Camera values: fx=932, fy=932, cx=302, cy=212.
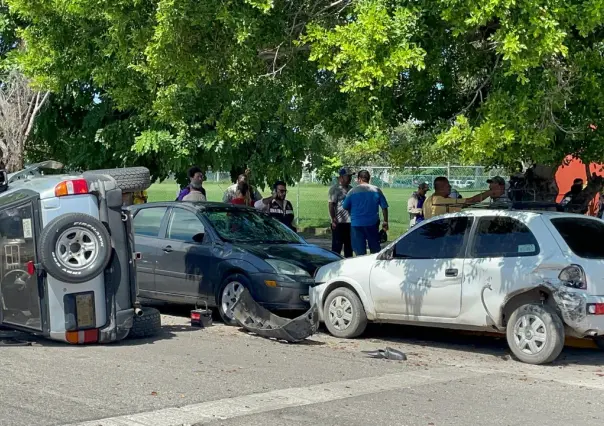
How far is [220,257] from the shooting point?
11.7m

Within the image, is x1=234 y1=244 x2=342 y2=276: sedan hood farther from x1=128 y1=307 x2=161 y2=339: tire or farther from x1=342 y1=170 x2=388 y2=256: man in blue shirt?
x1=342 y1=170 x2=388 y2=256: man in blue shirt

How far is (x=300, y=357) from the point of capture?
9.55 metres

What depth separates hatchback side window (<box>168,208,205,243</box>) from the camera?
12.3m

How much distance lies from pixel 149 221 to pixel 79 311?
11.9 feet

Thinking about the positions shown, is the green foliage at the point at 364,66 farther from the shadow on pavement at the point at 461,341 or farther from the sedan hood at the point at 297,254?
the shadow on pavement at the point at 461,341

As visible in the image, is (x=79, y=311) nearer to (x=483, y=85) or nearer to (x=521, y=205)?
(x=521, y=205)

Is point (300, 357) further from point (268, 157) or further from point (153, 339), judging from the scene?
point (268, 157)

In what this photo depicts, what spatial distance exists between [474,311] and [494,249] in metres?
0.69

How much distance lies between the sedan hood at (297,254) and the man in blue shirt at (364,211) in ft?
8.71

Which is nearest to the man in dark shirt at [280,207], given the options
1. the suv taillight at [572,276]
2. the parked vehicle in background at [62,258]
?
the parked vehicle in background at [62,258]

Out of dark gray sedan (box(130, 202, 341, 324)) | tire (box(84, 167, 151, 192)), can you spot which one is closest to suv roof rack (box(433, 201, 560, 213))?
dark gray sedan (box(130, 202, 341, 324))

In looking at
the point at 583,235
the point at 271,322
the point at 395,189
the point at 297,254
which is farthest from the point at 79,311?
the point at 395,189

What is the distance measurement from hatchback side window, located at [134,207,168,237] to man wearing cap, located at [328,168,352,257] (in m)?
4.27

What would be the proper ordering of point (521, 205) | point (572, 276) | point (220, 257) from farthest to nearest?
point (220, 257)
point (521, 205)
point (572, 276)
